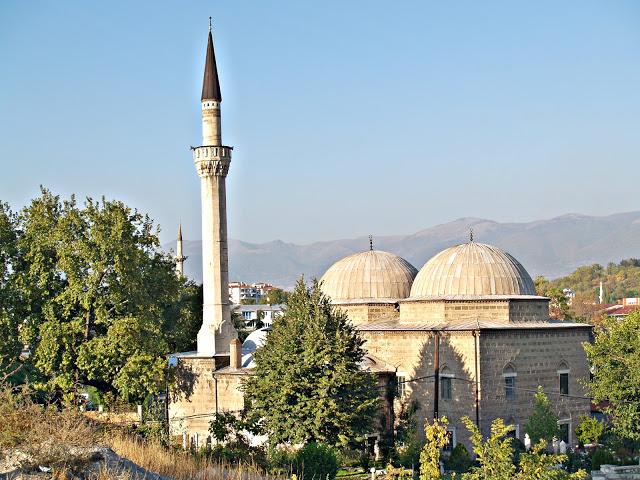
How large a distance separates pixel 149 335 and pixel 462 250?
888 centimetres

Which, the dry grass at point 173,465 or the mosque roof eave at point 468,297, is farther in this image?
the mosque roof eave at point 468,297

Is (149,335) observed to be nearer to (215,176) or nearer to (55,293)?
(55,293)

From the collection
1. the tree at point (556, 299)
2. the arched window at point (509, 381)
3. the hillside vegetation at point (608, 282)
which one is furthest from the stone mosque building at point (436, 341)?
the hillside vegetation at point (608, 282)

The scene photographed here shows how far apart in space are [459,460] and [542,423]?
230 cm

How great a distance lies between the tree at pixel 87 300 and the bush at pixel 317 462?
31.1 ft

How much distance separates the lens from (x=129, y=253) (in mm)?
27688

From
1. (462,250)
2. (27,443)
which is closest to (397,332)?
(462,250)

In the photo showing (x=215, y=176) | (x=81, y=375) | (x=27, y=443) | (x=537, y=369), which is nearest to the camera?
(x=27, y=443)

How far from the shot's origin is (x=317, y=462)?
17984 mm

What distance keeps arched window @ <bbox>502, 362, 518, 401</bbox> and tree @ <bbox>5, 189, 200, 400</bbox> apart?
914 centimetres

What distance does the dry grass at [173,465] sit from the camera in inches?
464

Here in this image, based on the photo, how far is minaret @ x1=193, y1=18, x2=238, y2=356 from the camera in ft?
94.5

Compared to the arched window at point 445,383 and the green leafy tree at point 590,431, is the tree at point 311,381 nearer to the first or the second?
the arched window at point 445,383

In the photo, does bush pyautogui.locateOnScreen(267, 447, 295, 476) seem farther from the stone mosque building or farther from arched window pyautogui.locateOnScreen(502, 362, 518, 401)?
arched window pyautogui.locateOnScreen(502, 362, 518, 401)
